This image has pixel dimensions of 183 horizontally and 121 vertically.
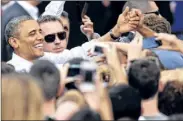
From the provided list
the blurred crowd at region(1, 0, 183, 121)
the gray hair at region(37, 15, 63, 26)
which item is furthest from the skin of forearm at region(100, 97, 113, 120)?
the gray hair at region(37, 15, 63, 26)

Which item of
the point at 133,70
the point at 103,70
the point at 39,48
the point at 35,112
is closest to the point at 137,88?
the point at 133,70

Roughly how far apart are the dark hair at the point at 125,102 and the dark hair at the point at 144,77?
3.7 inches

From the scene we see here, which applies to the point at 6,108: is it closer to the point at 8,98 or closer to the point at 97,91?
the point at 8,98

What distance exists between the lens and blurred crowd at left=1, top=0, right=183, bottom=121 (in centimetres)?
476

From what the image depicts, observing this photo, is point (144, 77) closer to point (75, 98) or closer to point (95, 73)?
point (75, 98)

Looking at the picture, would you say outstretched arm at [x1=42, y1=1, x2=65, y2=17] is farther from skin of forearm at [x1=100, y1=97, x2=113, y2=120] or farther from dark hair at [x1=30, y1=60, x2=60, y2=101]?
skin of forearm at [x1=100, y1=97, x2=113, y2=120]

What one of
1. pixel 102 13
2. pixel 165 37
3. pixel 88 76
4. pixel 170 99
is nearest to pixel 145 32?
pixel 165 37

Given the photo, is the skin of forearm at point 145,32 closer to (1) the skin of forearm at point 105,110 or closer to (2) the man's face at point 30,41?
(2) the man's face at point 30,41

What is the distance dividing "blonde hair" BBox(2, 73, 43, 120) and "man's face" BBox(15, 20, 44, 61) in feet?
9.02

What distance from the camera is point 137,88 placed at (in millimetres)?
5527

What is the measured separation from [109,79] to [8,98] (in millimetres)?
1365

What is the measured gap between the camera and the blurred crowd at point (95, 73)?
476cm

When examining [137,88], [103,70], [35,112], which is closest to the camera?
[35,112]

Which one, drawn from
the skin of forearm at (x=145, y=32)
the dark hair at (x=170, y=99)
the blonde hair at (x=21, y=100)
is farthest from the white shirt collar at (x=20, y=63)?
the blonde hair at (x=21, y=100)
